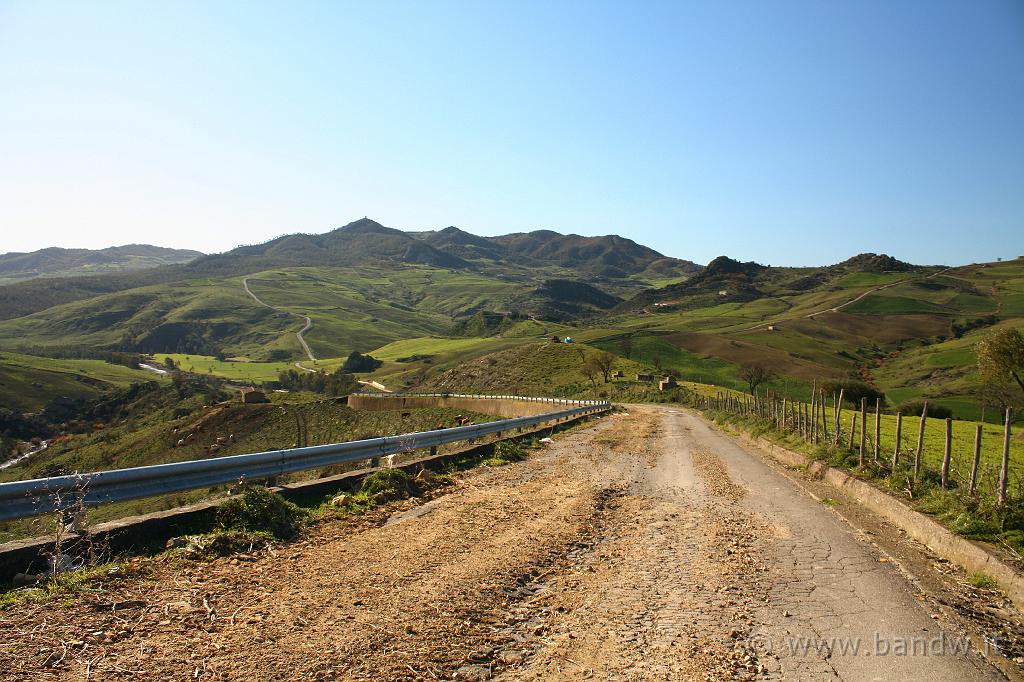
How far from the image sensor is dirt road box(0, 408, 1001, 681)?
4.37 m

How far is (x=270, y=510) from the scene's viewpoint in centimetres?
773

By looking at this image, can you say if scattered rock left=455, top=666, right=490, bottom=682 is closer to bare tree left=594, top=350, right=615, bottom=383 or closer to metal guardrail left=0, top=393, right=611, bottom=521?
metal guardrail left=0, top=393, right=611, bottom=521

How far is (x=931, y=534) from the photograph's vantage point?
838 centimetres

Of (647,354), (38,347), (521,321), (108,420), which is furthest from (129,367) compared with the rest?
(647,354)

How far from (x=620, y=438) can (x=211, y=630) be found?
18.1 m

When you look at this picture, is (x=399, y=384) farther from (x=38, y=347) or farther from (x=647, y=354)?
(x=38, y=347)

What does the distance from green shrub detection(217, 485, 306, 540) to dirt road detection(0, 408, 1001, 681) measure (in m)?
0.41
